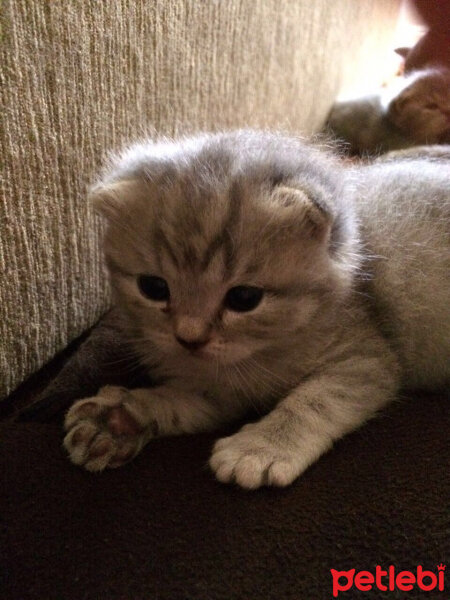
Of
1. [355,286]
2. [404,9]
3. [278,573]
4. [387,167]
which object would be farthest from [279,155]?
→ [404,9]

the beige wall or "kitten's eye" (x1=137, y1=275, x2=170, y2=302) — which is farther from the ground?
the beige wall

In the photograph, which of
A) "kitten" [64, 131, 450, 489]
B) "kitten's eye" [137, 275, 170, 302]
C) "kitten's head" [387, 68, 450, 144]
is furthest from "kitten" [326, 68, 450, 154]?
"kitten's eye" [137, 275, 170, 302]

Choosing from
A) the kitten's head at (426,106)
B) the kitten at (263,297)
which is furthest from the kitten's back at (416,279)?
the kitten's head at (426,106)

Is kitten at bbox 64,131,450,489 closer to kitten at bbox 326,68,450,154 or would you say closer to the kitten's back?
the kitten's back

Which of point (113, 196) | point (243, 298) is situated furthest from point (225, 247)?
point (113, 196)

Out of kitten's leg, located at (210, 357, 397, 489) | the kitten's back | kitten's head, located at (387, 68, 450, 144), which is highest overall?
kitten's head, located at (387, 68, 450, 144)

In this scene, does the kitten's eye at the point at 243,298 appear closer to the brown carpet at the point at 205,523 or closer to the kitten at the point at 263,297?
the kitten at the point at 263,297

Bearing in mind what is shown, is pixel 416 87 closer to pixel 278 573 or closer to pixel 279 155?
pixel 279 155
